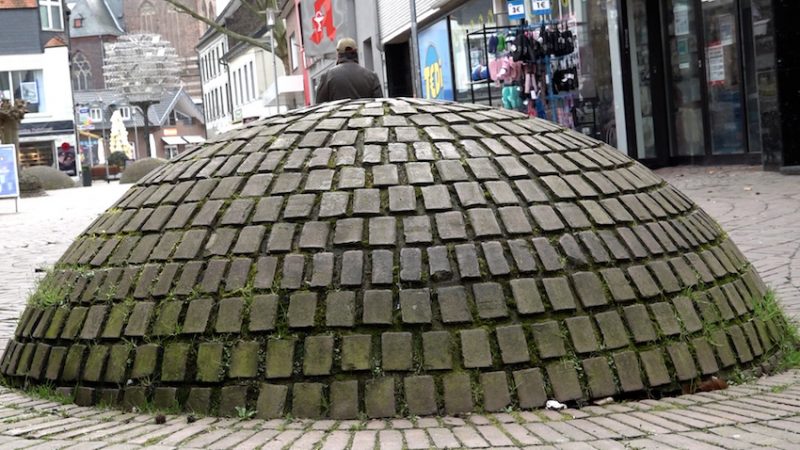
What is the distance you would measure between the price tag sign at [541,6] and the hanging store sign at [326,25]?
19046 millimetres

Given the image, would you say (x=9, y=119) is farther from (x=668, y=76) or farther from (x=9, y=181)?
(x=668, y=76)

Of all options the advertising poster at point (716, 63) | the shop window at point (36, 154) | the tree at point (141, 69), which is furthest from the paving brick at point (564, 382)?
the tree at point (141, 69)

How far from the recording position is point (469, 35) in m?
24.8

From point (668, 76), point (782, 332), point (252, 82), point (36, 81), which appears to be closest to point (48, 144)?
point (36, 81)

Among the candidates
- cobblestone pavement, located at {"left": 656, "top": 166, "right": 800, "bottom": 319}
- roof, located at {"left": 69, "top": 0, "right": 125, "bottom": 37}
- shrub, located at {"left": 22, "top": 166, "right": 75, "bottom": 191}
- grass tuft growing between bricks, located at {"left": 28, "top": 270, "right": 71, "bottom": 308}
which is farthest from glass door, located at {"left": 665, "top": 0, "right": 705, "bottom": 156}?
roof, located at {"left": 69, "top": 0, "right": 125, "bottom": 37}

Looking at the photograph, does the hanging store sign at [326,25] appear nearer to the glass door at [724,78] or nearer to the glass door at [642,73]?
the glass door at [642,73]

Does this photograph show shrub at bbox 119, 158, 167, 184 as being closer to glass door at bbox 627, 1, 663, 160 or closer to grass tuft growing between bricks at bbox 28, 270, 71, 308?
glass door at bbox 627, 1, 663, 160

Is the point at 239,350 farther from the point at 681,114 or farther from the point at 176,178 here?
the point at 681,114

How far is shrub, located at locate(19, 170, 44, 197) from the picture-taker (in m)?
40.2

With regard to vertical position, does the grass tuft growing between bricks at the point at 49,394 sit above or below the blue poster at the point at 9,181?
below

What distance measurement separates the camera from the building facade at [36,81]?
2771 inches

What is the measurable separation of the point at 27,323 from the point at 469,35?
2039 cm

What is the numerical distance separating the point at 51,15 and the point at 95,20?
183ft

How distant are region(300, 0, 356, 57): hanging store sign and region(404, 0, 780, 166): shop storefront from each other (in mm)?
18985
